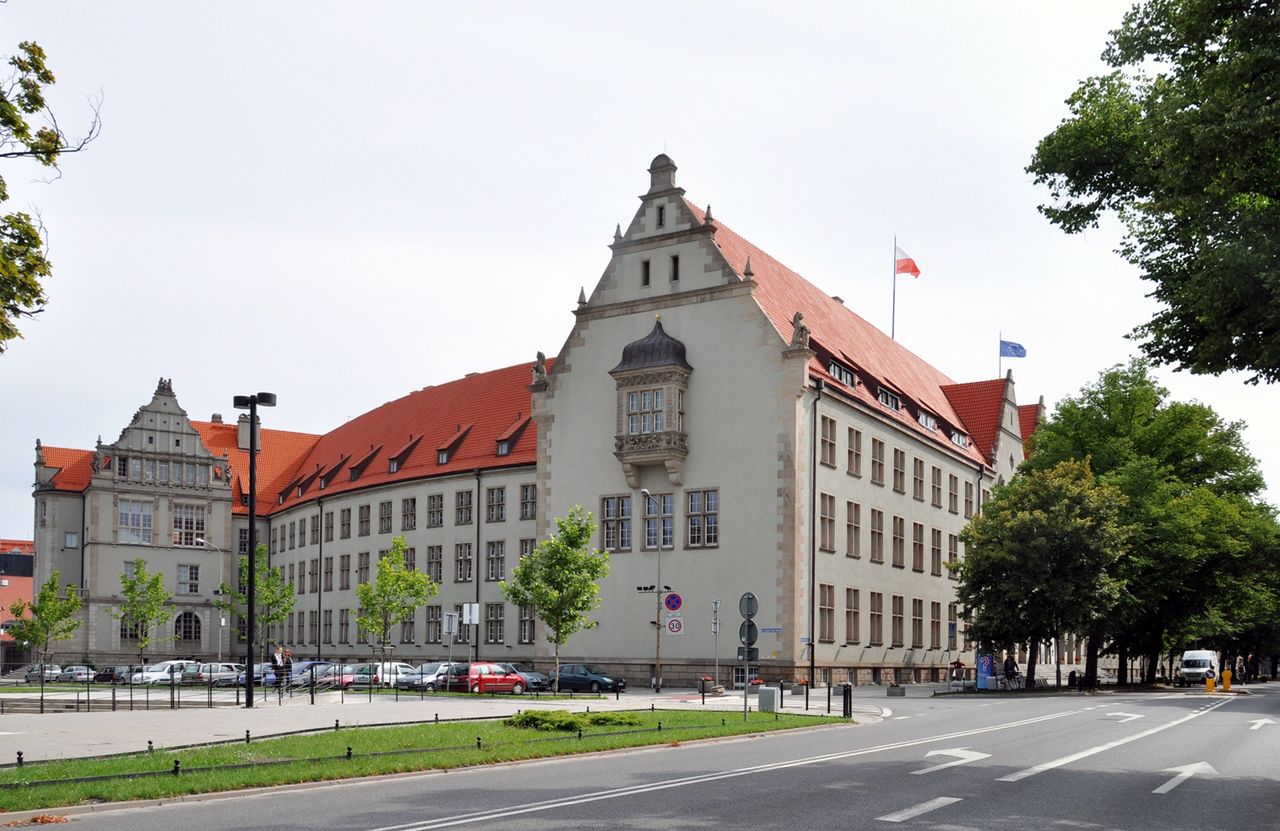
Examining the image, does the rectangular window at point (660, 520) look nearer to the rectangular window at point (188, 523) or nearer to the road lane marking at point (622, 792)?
the road lane marking at point (622, 792)

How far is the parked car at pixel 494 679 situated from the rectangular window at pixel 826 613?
1310 cm

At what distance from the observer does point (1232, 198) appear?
66.0 ft

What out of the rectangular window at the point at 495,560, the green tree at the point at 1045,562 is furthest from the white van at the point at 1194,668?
the rectangular window at the point at 495,560

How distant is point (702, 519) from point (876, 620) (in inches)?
452

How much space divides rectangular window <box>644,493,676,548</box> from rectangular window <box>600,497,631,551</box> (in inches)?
38.7

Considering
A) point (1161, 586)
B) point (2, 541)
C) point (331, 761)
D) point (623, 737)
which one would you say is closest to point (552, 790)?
point (331, 761)

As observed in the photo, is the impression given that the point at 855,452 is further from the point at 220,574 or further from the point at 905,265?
the point at 220,574

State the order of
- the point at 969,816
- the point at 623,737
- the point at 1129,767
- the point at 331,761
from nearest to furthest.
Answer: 1. the point at 969,816
2. the point at 331,761
3. the point at 1129,767
4. the point at 623,737

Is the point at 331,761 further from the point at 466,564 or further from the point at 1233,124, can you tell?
the point at 466,564

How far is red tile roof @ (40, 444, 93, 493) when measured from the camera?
9106cm

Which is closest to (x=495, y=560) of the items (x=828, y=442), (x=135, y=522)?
(x=828, y=442)

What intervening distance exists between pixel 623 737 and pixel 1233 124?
14491mm

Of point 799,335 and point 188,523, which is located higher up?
point 799,335

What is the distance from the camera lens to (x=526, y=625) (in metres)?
66.1
